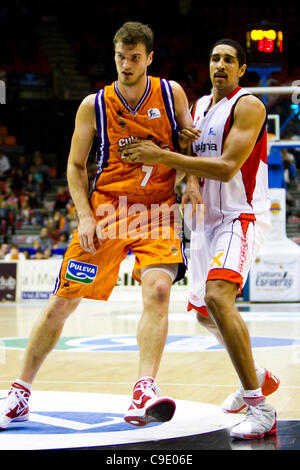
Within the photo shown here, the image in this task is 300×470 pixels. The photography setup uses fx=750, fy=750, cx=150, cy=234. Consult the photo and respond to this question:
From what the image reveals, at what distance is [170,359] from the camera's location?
7.00m

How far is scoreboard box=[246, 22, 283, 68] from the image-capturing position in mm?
10859

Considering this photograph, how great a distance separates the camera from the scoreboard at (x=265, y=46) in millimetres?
10859

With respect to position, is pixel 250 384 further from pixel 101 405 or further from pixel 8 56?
pixel 8 56

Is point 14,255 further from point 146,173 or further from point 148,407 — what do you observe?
point 148,407

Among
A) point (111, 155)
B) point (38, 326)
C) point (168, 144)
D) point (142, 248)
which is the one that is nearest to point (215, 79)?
point (168, 144)

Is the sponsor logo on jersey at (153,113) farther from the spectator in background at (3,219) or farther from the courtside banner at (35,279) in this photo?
the spectator in background at (3,219)

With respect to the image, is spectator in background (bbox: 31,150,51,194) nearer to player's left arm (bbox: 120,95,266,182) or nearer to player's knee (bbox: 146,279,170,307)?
player's left arm (bbox: 120,95,266,182)

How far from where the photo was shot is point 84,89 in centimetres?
2308

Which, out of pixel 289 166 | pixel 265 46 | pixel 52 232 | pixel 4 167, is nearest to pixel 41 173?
pixel 4 167

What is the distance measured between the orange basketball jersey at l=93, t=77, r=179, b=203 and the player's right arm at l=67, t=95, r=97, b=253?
5cm

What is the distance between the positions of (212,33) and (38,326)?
2035 cm

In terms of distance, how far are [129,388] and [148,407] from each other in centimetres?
181

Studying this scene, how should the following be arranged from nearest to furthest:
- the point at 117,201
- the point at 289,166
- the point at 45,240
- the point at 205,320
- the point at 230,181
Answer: the point at 117,201, the point at 230,181, the point at 205,320, the point at 45,240, the point at 289,166

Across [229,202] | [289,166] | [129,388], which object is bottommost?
[129,388]
